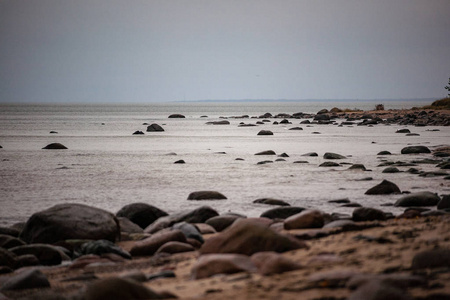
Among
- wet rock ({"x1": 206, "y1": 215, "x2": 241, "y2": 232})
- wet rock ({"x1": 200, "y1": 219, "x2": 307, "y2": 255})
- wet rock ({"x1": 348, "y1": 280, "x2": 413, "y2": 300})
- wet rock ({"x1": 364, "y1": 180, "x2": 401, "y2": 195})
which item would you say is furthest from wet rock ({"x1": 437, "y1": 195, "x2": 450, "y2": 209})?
wet rock ({"x1": 348, "y1": 280, "x2": 413, "y2": 300})

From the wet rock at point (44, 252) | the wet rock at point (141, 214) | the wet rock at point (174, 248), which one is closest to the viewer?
the wet rock at point (44, 252)

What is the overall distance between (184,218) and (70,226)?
2029mm

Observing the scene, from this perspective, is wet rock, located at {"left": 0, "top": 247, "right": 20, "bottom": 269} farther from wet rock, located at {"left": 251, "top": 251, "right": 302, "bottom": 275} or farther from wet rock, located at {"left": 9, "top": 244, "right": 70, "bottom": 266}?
wet rock, located at {"left": 251, "top": 251, "right": 302, "bottom": 275}

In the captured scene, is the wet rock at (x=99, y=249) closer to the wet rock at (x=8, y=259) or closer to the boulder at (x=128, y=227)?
the wet rock at (x=8, y=259)

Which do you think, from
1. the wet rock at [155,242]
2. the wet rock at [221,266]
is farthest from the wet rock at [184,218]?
the wet rock at [221,266]

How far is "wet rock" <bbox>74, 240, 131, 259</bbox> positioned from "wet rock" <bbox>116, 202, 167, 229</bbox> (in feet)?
8.00

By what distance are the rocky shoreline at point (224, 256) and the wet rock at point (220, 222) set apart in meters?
0.02

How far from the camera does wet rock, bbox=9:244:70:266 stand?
740 cm

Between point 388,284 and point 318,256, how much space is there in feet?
5.35

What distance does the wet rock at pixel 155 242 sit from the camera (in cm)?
768

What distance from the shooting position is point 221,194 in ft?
42.0

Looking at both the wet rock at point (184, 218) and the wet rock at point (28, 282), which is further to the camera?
the wet rock at point (184, 218)

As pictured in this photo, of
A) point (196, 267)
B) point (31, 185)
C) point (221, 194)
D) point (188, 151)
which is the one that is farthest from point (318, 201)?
point (188, 151)

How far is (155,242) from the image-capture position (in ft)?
25.5
